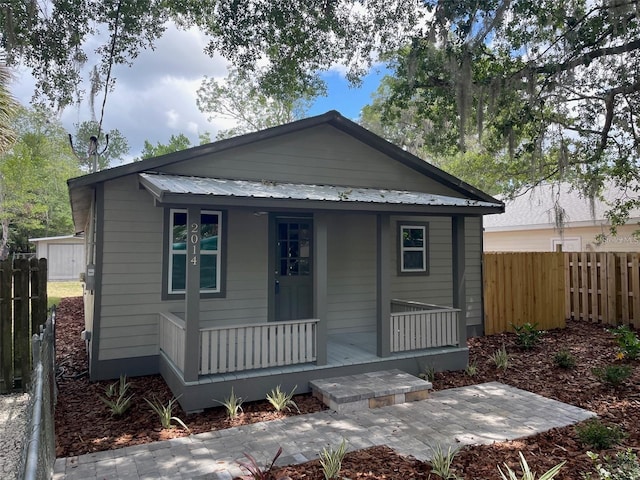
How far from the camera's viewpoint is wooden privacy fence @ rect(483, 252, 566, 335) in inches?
366

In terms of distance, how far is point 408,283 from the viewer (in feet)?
27.9

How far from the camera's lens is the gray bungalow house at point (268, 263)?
5.29 meters

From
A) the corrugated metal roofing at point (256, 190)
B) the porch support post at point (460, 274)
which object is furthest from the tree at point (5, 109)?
the porch support post at point (460, 274)

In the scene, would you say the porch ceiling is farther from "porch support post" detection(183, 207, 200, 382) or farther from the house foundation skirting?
the house foundation skirting

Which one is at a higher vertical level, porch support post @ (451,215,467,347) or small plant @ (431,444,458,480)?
porch support post @ (451,215,467,347)

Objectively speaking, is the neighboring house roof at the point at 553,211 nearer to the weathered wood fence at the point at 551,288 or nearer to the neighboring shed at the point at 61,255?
the weathered wood fence at the point at 551,288

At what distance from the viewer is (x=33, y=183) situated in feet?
78.7

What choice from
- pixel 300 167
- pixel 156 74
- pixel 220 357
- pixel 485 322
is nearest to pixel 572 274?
pixel 485 322

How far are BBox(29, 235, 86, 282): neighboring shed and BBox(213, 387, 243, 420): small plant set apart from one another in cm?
2282

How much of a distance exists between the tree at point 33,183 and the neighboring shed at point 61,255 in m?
2.49

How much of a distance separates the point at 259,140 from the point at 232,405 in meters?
4.18

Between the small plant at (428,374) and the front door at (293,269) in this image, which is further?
the front door at (293,269)

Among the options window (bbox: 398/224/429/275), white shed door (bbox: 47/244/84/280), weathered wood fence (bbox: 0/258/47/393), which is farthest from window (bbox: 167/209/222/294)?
white shed door (bbox: 47/244/84/280)

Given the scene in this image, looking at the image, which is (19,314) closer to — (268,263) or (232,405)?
(232,405)
